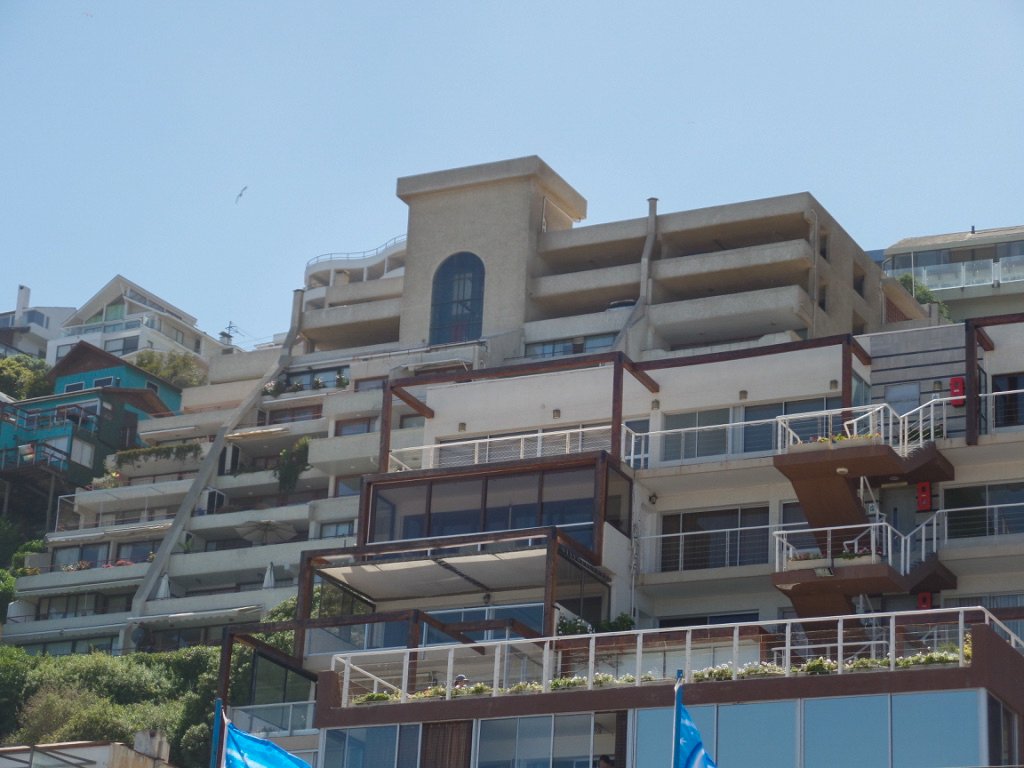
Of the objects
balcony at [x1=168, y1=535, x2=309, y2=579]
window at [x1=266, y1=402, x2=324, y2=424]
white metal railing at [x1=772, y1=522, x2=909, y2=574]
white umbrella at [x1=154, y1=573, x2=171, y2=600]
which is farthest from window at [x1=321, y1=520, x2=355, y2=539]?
white metal railing at [x1=772, y1=522, x2=909, y2=574]

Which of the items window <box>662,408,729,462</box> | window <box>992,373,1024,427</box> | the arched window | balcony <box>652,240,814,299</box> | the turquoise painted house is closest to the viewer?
window <box>992,373,1024,427</box>

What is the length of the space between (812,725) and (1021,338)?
16035 mm

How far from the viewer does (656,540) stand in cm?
5019

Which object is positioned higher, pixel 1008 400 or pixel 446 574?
pixel 1008 400

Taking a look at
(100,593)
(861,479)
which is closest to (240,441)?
(100,593)

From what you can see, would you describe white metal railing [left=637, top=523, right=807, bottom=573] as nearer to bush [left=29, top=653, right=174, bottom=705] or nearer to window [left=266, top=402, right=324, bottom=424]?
bush [left=29, top=653, right=174, bottom=705]

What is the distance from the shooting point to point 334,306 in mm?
93438

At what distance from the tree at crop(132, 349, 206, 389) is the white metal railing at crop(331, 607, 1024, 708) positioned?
69178 mm

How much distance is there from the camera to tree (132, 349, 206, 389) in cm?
11050

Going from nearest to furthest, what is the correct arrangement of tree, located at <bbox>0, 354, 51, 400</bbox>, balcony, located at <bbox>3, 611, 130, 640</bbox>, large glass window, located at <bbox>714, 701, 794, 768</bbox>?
large glass window, located at <bbox>714, 701, 794, 768</bbox> → balcony, located at <bbox>3, 611, 130, 640</bbox> → tree, located at <bbox>0, 354, 51, 400</bbox>

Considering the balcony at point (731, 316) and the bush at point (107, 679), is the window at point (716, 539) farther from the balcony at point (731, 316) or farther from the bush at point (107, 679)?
the balcony at point (731, 316)

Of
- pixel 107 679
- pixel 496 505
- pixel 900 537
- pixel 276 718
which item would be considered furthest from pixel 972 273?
pixel 276 718

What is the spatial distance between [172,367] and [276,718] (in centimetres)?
6830

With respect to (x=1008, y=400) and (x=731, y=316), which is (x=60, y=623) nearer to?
(x=731, y=316)
